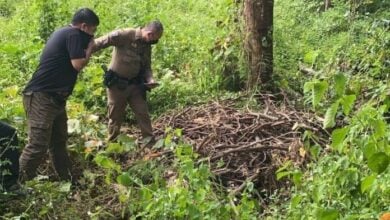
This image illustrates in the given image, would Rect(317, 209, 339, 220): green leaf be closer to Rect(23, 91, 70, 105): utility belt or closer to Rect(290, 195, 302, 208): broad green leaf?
Rect(290, 195, 302, 208): broad green leaf

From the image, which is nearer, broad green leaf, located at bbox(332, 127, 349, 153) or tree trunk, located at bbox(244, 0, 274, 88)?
broad green leaf, located at bbox(332, 127, 349, 153)

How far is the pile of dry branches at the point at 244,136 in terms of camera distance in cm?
577

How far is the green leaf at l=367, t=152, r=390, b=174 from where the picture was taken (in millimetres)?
2766

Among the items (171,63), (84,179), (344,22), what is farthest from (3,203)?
(344,22)

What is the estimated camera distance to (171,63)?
8.60 metres

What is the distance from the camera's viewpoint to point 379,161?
277cm

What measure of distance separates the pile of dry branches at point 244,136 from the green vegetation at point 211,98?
268 millimetres

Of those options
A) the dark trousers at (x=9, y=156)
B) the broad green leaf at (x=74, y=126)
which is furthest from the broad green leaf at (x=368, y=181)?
the broad green leaf at (x=74, y=126)

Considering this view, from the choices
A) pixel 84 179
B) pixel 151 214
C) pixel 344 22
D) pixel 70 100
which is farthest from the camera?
pixel 344 22

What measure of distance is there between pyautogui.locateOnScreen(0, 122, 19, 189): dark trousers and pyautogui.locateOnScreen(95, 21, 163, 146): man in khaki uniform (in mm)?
1501

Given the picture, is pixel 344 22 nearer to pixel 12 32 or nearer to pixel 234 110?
pixel 234 110

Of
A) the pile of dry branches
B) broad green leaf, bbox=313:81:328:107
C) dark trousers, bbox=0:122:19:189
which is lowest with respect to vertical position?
the pile of dry branches

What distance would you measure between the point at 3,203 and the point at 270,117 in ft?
10.0

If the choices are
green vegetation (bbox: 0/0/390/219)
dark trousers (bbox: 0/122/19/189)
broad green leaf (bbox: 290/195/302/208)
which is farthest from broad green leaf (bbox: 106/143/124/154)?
broad green leaf (bbox: 290/195/302/208)
